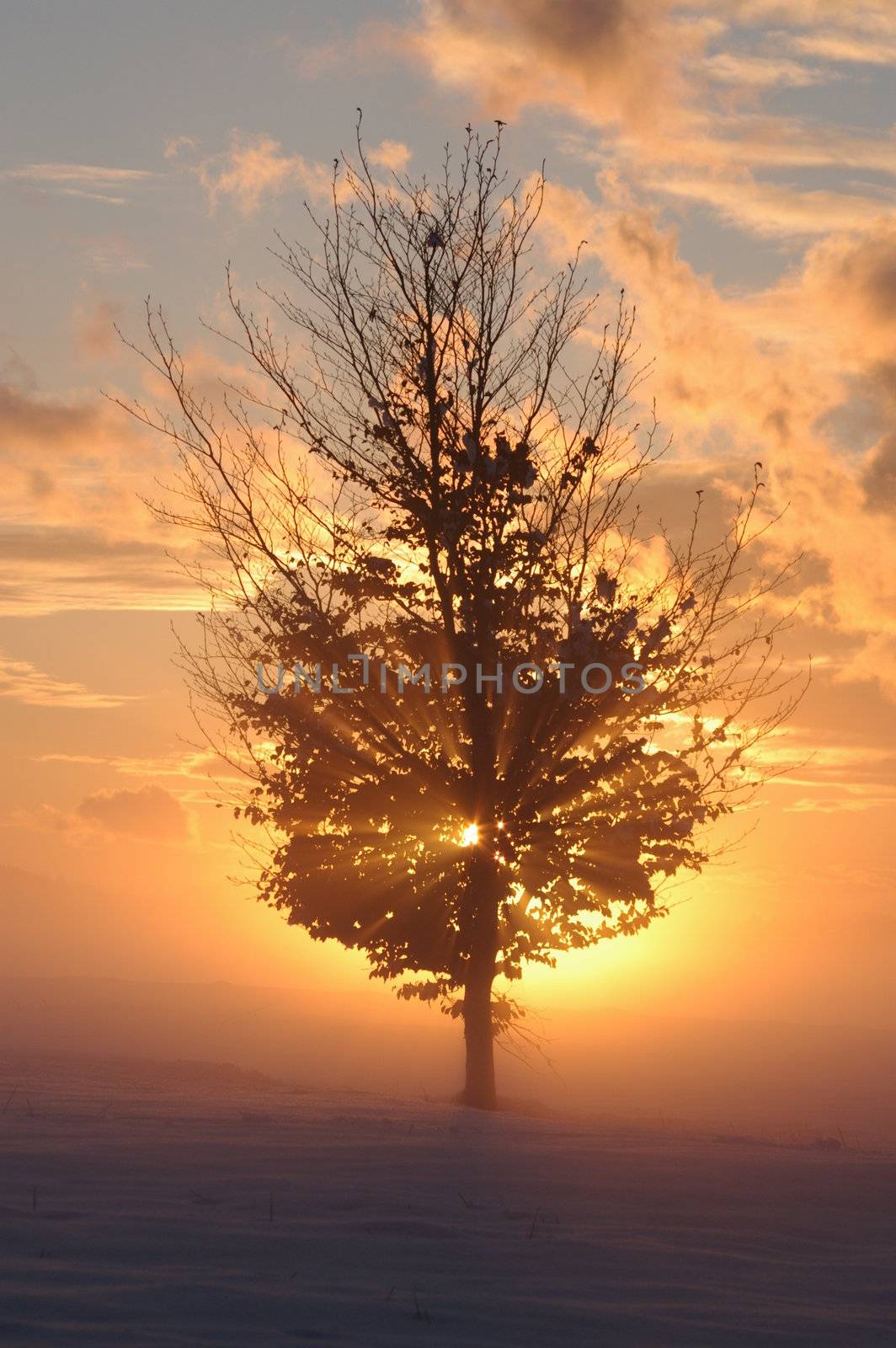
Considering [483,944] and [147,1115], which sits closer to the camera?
[147,1115]

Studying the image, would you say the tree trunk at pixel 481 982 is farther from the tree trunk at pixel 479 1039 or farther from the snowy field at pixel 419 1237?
the snowy field at pixel 419 1237

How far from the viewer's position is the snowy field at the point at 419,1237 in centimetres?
642

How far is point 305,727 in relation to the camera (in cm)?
1906

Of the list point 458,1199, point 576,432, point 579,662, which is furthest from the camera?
point 576,432

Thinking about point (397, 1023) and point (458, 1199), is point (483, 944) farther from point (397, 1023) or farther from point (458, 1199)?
point (397, 1023)

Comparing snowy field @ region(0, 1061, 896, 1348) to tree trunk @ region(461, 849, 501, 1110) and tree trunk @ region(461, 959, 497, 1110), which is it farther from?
tree trunk @ region(461, 959, 497, 1110)

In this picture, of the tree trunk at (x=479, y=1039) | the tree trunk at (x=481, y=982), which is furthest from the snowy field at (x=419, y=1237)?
the tree trunk at (x=479, y=1039)

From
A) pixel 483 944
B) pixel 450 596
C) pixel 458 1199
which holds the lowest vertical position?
pixel 458 1199

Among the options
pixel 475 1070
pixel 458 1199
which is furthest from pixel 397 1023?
pixel 458 1199

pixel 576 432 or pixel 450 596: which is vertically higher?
pixel 576 432

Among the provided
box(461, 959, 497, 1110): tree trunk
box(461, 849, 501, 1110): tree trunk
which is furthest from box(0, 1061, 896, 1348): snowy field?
box(461, 959, 497, 1110): tree trunk

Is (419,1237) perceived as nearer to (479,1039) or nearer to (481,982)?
(481,982)

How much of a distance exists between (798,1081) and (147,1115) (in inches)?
4881

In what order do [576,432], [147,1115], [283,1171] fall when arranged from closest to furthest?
[283,1171]
[147,1115]
[576,432]
